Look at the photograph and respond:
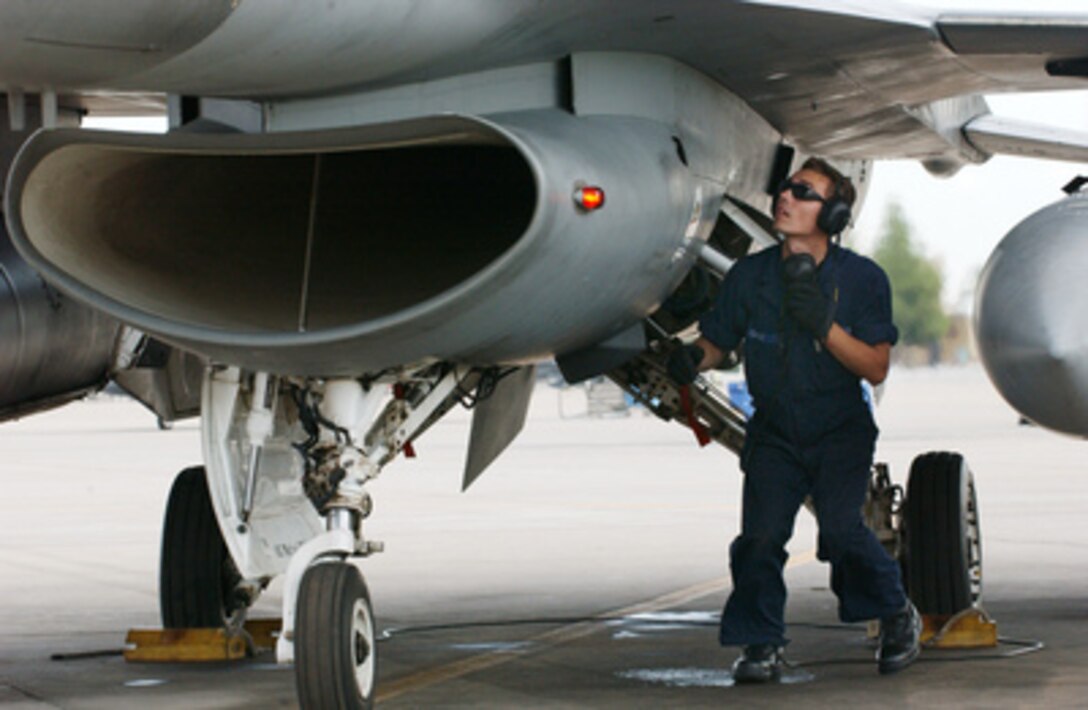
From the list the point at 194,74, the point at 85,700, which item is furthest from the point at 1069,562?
the point at 194,74

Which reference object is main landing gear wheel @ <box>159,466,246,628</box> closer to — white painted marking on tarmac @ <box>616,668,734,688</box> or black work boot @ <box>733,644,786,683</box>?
white painted marking on tarmac @ <box>616,668,734,688</box>

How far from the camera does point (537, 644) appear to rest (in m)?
8.30

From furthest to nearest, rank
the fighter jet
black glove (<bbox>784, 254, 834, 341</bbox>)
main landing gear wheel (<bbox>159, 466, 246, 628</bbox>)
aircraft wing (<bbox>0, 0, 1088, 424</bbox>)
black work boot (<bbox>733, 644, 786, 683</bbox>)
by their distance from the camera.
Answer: main landing gear wheel (<bbox>159, 466, 246, 628</bbox>) < black work boot (<bbox>733, 644, 786, 683</bbox>) < black glove (<bbox>784, 254, 834, 341</bbox>) < the fighter jet < aircraft wing (<bbox>0, 0, 1088, 424</bbox>)

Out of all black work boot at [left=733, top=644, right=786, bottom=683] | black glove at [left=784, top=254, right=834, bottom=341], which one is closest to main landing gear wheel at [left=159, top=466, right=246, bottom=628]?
black work boot at [left=733, top=644, right=786, bottom=683]

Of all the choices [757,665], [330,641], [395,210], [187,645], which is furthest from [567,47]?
[187,645]

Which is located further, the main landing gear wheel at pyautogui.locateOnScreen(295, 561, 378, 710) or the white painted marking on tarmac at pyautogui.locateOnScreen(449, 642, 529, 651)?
the white painted marking on tarmac at pyautogui.locateOnScreen(449, 642, 529, 651)

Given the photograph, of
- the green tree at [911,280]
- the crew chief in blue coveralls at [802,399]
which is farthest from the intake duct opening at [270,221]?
the green tree at [911,280]

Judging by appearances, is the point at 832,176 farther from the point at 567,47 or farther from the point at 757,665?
the point at 757,665

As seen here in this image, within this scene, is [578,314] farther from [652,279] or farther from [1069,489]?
[1069,489]

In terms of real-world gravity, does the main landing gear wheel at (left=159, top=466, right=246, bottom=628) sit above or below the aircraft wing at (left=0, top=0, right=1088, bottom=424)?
below

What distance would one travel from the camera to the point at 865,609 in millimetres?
6910

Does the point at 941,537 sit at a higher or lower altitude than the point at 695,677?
higher

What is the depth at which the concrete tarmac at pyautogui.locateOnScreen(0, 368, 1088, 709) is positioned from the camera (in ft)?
22.9

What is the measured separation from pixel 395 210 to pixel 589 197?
1.64m
